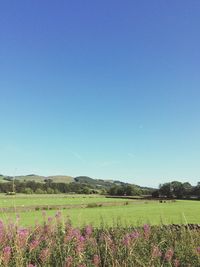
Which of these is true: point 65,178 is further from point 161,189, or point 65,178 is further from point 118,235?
point 118,235

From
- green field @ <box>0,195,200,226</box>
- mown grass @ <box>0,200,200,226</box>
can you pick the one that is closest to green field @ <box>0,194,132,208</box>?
green field @ <box>0,195,200,226</box>

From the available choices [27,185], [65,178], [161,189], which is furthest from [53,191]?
[65,178]

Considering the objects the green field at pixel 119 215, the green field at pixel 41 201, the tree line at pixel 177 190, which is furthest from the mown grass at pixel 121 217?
the tree line at pixel 177 190

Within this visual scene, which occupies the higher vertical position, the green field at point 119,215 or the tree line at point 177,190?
the tree line at point 177,190

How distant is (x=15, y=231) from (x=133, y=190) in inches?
3622

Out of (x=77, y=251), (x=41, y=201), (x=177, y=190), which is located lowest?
(x=77, y=251)

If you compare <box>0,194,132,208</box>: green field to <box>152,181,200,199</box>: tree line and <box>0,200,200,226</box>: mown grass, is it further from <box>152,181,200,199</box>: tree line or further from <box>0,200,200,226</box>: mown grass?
<box>152,181,200,199</box>: tree line

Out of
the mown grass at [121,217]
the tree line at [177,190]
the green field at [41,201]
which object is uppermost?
the tree line at [177,190]

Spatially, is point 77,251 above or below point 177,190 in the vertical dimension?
below

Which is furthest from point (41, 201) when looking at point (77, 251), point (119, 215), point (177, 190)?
point (77, 251)

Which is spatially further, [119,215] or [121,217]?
[119,215]

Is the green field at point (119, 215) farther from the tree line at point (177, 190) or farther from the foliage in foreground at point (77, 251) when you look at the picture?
the tree line at point (177, 190)

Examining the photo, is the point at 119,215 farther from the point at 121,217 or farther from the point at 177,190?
the point at 177,190

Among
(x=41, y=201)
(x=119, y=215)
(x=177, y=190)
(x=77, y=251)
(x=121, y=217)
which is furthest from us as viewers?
(x=177, y=190)
